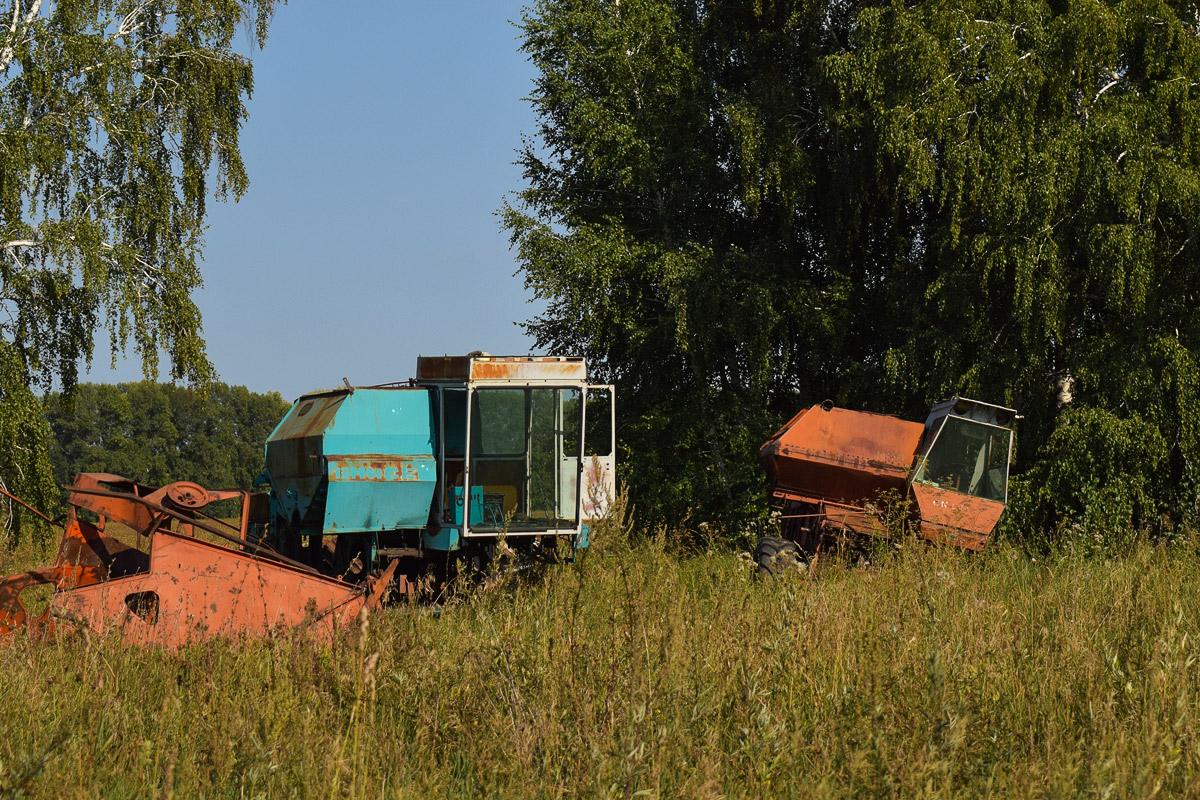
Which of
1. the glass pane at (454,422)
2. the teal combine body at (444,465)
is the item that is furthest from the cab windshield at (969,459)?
the glass pane at (454,422)

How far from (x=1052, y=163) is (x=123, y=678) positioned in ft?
40.2

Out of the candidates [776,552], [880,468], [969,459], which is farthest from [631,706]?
[969,459]

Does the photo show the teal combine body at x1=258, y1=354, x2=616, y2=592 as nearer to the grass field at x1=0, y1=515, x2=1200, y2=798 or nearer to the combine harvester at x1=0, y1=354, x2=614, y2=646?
the combine harvester at x1=0, y1=354, x2=614, y2=646

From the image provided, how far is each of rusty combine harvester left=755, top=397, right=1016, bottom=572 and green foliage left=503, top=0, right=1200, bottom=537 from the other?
2.94 metres

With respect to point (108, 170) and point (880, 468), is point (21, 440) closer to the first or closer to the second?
point (108, 170)

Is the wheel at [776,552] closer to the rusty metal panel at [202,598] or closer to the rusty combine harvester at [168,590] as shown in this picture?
the rusty combine harvester at [168,590]

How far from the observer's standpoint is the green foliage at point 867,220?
43.4 feet

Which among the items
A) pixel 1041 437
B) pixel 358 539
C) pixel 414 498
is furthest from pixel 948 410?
pixel 358 539

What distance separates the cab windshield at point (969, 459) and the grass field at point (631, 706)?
502 centimetres

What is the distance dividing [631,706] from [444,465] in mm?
7437

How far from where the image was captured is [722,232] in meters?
19.9

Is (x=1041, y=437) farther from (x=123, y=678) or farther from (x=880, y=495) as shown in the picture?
(x=123, y=678)

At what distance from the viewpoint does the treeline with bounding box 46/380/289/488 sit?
85.1 meters

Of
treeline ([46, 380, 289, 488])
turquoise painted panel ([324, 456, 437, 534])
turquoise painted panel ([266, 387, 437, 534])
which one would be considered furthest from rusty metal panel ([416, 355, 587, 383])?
treeline ([46, 380, 289, 488])
